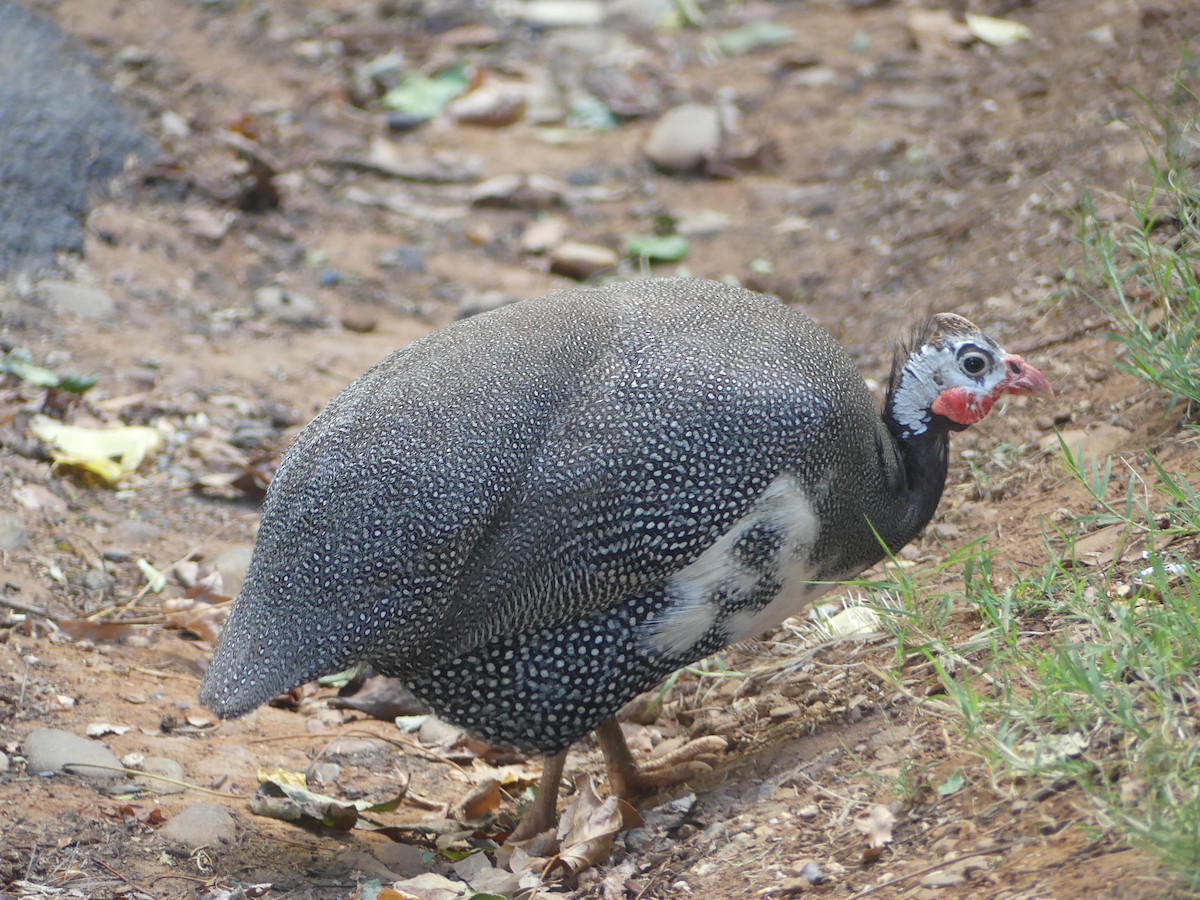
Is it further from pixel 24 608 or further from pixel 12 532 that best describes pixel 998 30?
pixel 24 608

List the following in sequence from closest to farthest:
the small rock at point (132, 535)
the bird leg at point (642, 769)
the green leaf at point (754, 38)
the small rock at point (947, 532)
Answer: the bird leg at point (642, 769) < the small rock at point (947, 532) < the small rock at point (132, 535) < the green leaf at point (754, 38)

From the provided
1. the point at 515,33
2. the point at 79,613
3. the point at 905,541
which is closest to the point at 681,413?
the point at 905,541

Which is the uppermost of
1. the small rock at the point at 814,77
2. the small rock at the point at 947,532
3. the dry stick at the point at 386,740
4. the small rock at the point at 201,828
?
the small rock at the point at 814,77

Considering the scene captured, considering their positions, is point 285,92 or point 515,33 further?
point 515,33

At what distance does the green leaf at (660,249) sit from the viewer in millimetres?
5820

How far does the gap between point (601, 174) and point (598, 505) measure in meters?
4.29

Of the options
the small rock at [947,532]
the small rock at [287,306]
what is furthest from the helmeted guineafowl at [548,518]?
the small rock at [287,306]

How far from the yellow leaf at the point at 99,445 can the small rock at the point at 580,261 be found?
79.9 inches

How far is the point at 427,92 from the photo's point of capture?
7.36 m

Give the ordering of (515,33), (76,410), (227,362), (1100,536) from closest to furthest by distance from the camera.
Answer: (1100,536) < (76,410) < (227,362) < (515,33)

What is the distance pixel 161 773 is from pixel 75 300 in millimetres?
2585

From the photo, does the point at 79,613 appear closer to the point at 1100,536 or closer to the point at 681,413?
the point at 681,413

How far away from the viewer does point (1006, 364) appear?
314 centimetres

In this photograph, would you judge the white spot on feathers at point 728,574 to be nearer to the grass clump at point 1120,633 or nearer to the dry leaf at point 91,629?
the grass clump at point 1120,633
